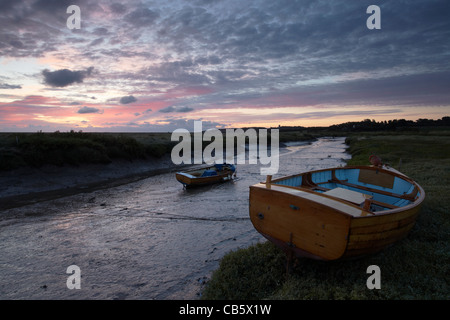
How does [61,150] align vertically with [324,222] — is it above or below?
above

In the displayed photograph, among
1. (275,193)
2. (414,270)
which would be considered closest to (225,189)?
(275,193)

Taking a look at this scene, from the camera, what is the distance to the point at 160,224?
1189cm

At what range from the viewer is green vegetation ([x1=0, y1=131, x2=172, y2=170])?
19656 millimetres

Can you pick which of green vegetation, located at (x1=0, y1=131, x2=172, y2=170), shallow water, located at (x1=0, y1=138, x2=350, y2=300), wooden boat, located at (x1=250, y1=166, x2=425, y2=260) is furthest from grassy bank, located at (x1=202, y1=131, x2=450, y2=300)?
green vegetation, located at (x1=0, y1=131, x2=172, y2=170)

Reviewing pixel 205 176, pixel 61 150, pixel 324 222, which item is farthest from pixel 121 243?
pixel 61 150

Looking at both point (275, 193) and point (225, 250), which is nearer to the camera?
point (275, 193)

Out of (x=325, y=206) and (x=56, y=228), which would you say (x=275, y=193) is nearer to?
(x=325, y=206)

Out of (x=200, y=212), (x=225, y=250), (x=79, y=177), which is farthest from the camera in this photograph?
(x=79, y=177)

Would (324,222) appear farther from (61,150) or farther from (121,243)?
(61,150)

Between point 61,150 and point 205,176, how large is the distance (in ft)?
44.6

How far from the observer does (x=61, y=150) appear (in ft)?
72.5
